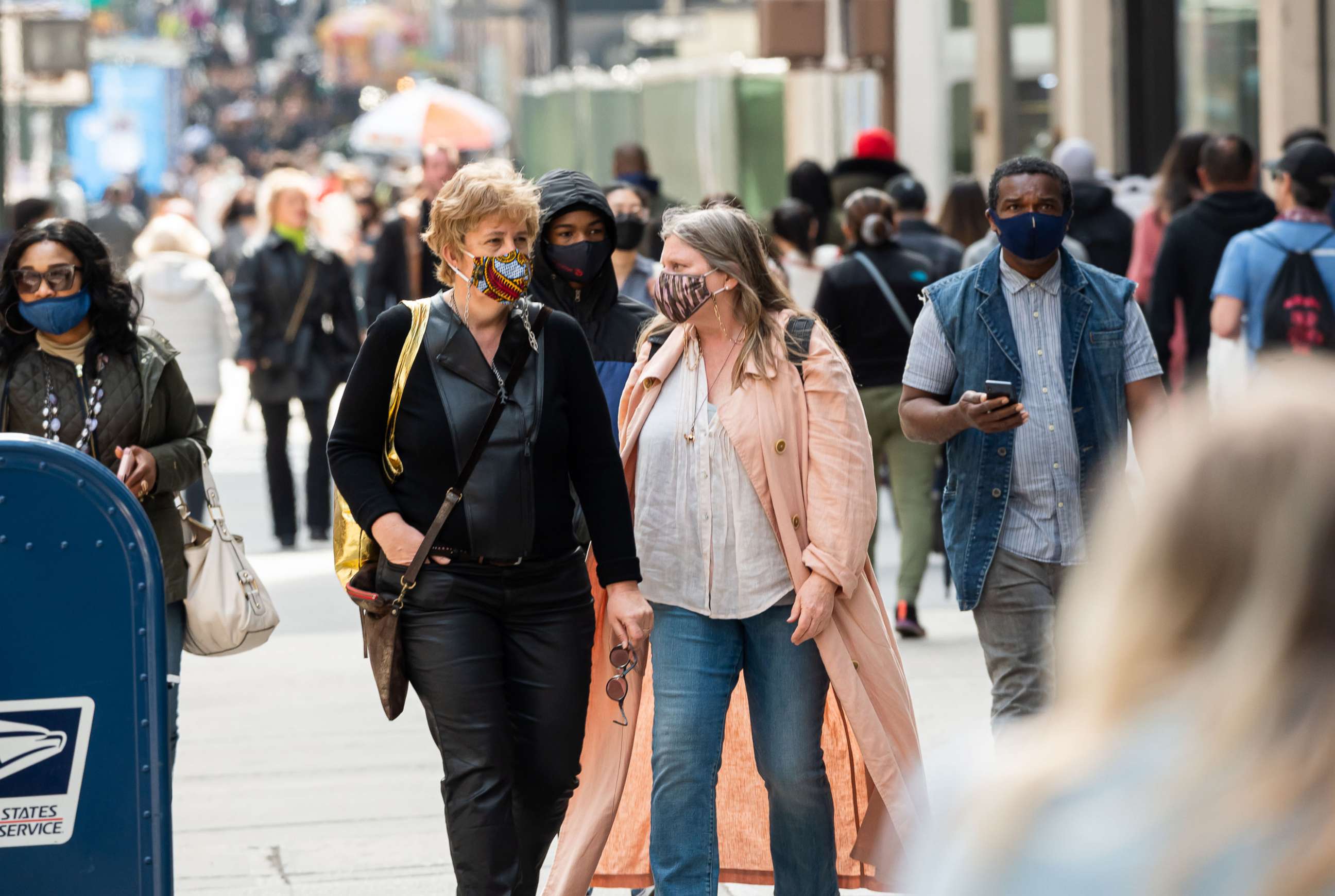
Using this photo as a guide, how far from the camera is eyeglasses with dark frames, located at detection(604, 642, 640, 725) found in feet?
15.3

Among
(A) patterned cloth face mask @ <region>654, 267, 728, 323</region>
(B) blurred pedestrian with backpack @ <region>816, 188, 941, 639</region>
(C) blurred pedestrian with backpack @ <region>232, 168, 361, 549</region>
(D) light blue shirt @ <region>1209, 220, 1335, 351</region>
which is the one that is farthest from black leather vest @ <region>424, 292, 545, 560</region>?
(C) blurred pedestrian with backpack @ <region>232, 168, 361, 549</region>

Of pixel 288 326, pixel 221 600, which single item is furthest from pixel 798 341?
pixel 288 326

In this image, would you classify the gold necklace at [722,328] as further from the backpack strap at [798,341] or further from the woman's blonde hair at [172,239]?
the woman's blonde hair at [172,239]

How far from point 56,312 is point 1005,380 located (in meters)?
2.32

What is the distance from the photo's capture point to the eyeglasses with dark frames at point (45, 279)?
195 inches

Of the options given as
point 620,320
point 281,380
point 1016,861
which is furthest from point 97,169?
point 1016,861

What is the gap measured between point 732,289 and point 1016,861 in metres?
3.24

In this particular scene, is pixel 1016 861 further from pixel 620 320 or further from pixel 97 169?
pixel 97 169

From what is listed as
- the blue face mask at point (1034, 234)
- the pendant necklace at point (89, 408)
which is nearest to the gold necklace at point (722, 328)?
the blue face mask at point (1034, 234)

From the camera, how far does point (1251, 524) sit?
1.48m

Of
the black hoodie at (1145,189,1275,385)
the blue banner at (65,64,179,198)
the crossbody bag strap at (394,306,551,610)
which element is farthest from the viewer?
the blue banner at (65,64,179,198)

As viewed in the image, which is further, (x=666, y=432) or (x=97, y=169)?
(x=97, y=169)

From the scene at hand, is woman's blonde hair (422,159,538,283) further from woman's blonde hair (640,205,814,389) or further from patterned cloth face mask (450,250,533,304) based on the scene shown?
woman's blonde hair (640,205,814,389)

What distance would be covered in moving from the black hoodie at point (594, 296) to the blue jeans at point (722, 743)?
91 cm
